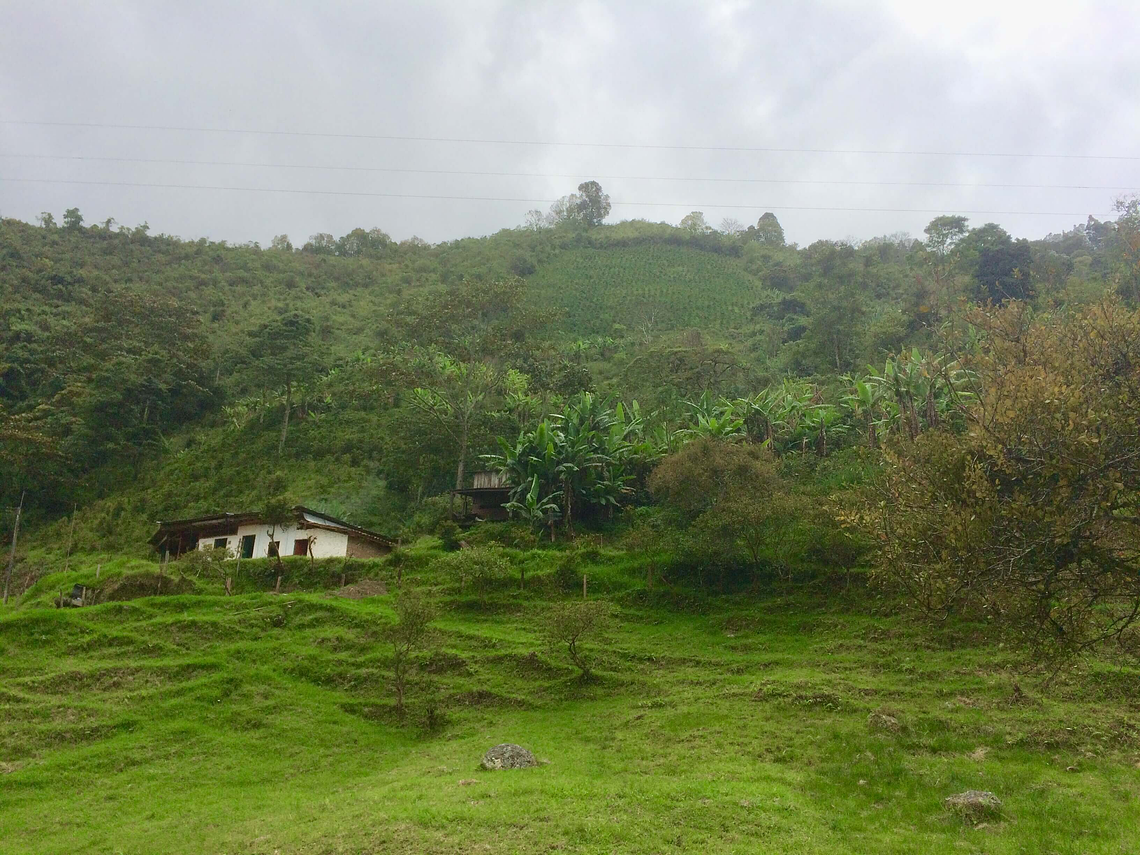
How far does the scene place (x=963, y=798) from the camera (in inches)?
508

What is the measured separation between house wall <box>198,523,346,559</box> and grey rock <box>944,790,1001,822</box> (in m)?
23.4

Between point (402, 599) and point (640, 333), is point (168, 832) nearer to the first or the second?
point (402, 599)

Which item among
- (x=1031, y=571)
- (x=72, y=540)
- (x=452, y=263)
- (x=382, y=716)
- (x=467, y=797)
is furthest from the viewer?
(x=452, y=263)

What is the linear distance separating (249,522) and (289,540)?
1912 millimetres

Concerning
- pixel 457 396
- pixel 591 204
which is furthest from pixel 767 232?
pixel 457 396

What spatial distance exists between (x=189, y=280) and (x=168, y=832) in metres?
69.2

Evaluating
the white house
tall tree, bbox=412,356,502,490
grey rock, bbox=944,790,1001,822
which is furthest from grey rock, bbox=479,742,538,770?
tall tree, bbox=412,356,502,490

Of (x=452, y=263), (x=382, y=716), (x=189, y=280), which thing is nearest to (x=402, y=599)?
(x=382, y=716)

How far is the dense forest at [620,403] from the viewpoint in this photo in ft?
38.5

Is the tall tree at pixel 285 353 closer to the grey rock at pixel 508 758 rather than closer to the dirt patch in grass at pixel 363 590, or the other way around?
the dirt patch in grass at pixel 363 590

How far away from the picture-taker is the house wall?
1222 inches

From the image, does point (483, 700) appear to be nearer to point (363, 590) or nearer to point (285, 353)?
point (363, 590)

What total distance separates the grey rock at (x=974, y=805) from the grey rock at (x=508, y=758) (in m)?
7.52

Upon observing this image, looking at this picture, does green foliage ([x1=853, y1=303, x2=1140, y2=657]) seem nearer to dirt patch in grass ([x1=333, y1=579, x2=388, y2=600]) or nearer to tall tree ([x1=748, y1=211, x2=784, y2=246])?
dirt patch in grass ([x1=333, y1=579, x2=388, y2=600])
